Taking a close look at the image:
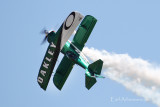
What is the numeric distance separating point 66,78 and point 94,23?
5.49m

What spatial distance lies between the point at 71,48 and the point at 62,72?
10.4 feet

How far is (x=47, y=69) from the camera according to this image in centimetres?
3706

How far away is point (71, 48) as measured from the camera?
36.7 metres

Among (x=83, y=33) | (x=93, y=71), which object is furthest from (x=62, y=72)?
(x=83, y=33)

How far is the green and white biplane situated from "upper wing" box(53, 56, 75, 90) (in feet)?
0.38

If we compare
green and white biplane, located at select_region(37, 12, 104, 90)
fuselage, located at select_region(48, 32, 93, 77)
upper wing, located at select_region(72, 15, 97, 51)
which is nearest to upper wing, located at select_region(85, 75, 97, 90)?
green and white biplane, located at select_region(37, 12, 104, 90)

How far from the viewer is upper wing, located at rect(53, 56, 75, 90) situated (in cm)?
3866

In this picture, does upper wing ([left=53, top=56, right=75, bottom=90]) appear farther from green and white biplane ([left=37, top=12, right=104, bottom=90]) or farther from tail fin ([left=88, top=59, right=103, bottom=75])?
tail fin ([left=88, top=59, right=103, bottom=75])

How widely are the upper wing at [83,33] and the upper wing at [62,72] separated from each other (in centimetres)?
208

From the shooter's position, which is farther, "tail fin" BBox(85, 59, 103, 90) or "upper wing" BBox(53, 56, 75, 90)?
"upper wing" BBox(53, 56, 75, 90)

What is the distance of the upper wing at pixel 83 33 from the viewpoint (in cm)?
3659

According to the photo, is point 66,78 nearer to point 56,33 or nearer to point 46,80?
point 46,80

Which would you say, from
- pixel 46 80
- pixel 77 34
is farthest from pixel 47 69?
pixel 77 34

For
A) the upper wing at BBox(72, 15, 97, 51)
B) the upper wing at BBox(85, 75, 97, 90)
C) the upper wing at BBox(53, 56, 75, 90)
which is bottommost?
the upper wing at BBox(85, 75, 97, 90)
